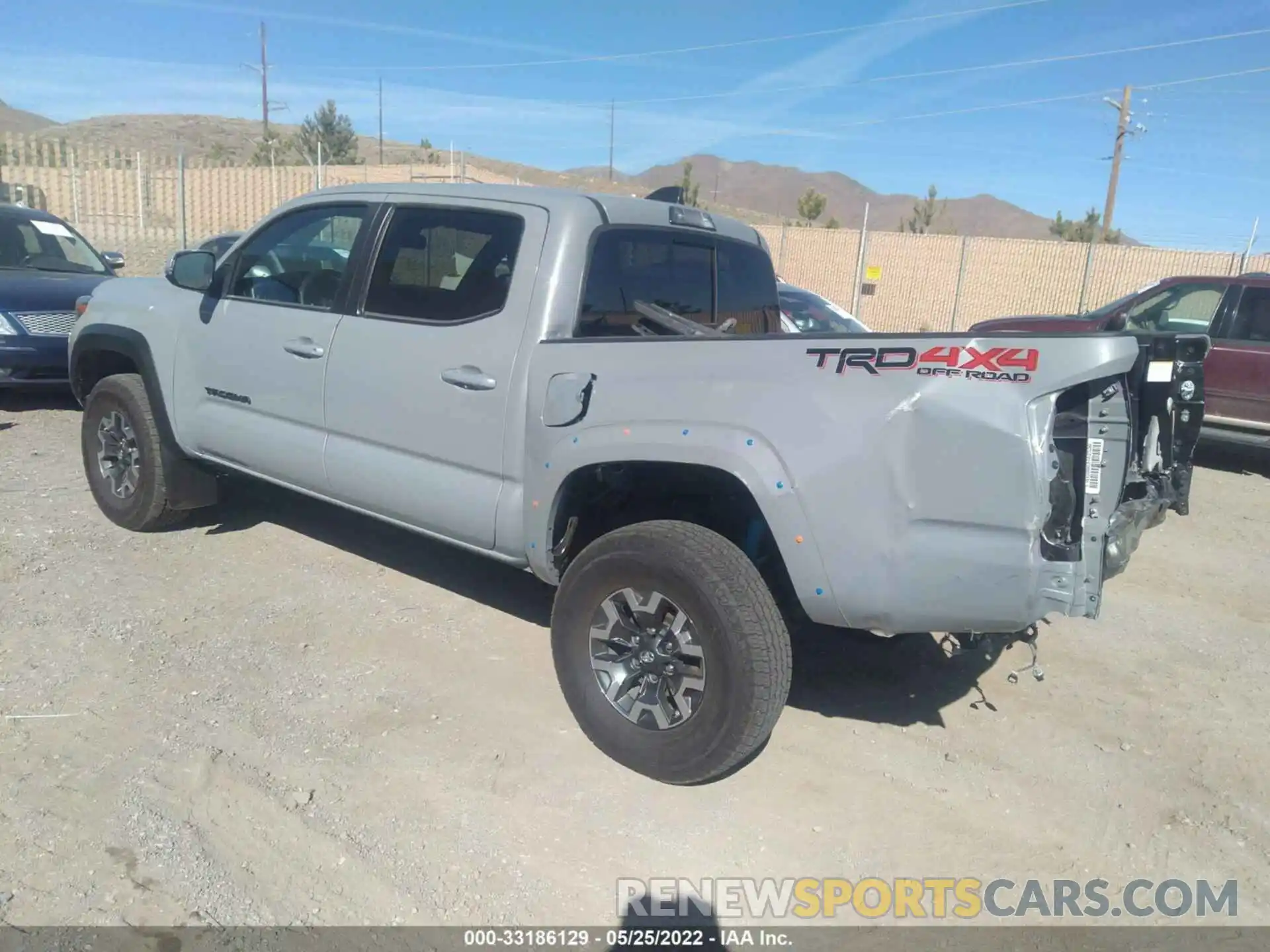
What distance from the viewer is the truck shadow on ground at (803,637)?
13.5 ft

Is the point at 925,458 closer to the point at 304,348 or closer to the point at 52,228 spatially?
the point at 304,348

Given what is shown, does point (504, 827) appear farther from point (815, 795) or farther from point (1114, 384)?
point (1114, 384)

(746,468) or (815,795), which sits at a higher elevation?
(746,468)

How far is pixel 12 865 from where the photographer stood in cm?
276

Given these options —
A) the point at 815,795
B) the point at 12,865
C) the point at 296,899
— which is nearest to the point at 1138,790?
the point at 815,795

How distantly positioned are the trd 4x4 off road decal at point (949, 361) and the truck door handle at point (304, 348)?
2.46 m

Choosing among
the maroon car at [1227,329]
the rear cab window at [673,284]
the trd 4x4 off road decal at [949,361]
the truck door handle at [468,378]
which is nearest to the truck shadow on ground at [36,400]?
the truck door handle at [468,378]

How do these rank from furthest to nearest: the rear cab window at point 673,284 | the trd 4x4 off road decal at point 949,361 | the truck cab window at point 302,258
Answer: the truck cab window at point 302,258 → the rear cab window at point 673,284 → the trd 4x4 off road decal at point 949,361

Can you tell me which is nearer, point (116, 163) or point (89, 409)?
point (89, 409)

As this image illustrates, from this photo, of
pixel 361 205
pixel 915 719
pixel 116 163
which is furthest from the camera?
pixel 116 163

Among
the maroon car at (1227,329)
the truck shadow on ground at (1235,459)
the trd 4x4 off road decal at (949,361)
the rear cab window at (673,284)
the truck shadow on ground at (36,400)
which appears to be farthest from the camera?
the truck shadow on ground at (1235,459)

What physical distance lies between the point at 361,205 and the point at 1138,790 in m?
3.96

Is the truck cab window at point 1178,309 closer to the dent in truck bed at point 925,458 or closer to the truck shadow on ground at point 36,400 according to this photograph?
the dent in truck bed at point 925,458

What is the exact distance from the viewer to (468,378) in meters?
3.75
